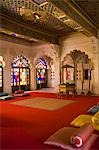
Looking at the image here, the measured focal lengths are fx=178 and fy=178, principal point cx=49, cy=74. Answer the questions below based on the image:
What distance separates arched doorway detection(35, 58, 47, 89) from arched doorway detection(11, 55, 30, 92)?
1.29 metres

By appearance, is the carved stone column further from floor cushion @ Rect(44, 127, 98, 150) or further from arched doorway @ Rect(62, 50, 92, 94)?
floor cushion @ Rect(44, 127, 98, 150)

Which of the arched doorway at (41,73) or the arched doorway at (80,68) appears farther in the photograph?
the arched doorway at (41,73)

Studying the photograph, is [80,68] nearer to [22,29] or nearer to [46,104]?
[22,29]

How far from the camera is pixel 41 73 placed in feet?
54.3

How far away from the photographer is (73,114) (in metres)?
5.97

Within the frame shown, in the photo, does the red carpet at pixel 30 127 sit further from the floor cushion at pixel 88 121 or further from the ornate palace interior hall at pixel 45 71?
the floor cushion at pixel 88 121

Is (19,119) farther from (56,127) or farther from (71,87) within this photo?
(71,87)

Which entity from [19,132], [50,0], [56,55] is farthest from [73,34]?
[19,132]

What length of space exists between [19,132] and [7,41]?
933 cm

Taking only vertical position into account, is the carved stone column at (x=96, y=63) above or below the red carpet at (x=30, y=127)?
above

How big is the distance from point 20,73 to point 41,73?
298 centimetres

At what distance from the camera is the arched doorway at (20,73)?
1348 cm

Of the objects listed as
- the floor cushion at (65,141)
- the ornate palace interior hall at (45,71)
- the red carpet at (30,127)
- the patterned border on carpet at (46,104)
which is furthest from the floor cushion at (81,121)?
the patterned border on carpet at (46,104)

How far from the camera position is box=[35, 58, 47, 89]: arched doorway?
15.9 m
